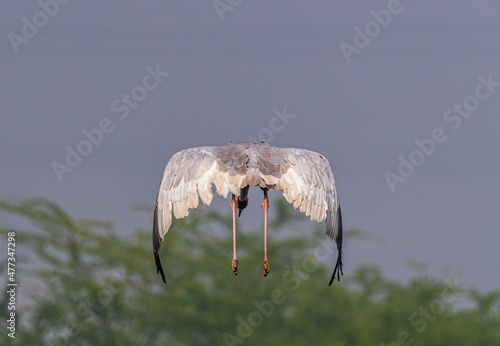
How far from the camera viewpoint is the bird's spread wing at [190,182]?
64.8 ft

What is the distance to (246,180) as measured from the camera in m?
19.6

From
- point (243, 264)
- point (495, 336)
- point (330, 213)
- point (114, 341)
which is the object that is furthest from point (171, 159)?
point (495, 336)

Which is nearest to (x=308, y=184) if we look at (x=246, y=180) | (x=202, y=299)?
(x=246, y=180)

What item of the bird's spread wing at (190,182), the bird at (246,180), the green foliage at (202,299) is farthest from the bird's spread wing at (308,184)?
the green foliage at (202,299)

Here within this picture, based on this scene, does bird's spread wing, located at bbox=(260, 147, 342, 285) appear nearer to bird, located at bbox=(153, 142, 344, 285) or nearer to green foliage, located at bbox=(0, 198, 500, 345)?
bird, located at bbox=(153, 142, 344, 285)

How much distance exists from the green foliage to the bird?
2669 centimetres

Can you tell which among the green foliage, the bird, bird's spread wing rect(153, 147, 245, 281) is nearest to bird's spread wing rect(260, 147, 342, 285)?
the bird

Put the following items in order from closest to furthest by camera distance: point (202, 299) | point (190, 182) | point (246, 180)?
point (246, 180)
point (190, 182)
point (202, 299)

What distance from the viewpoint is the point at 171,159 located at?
21.1 m

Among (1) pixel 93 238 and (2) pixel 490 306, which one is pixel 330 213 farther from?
(2) pixel 490 306

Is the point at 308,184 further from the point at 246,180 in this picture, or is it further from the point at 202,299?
the point at 202,299

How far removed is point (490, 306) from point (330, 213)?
38.6 meters

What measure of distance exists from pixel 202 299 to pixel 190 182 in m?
28.3

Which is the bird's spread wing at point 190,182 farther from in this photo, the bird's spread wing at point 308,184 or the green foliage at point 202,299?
the green foliage at point 202,299
